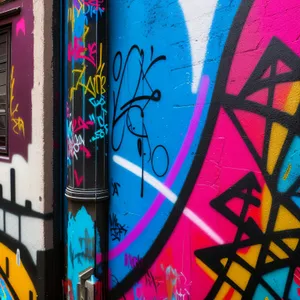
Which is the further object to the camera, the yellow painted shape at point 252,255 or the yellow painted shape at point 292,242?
the yellow painted shape at point 252,255

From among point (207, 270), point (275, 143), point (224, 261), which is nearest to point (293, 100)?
point (275, 143)

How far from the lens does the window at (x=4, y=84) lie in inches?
146

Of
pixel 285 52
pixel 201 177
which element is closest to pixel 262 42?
pixel 285 52

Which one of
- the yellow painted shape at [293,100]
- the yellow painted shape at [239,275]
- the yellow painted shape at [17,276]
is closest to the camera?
the yellow painted shape at [293,100]

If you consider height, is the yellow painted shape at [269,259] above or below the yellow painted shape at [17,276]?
above

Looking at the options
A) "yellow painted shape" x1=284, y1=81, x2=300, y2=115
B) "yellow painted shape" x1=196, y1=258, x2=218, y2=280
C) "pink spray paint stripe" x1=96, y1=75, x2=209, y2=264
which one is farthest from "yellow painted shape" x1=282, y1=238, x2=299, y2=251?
"pink spray paint stripe" x1=96, y1=75, x2=209, y2=264

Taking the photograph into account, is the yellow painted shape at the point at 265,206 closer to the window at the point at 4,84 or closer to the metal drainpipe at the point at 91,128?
the metal drainpipe at the point at 91,128

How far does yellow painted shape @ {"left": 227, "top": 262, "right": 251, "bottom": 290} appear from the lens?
2154 millimetres

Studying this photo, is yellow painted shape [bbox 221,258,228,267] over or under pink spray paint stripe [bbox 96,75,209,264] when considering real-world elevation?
under

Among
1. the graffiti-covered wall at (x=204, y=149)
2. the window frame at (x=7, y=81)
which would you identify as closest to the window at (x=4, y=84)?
the window frame at (x=7, y=81)

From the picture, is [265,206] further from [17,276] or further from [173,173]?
[17,276]

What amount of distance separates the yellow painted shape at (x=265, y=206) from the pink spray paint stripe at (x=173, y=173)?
0.64 metres

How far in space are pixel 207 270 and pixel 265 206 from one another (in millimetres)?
673

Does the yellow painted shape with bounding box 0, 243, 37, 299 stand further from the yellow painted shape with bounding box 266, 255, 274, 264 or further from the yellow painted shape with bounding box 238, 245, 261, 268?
the yellow painted shape with bounding box 266, 255, 274, 264
